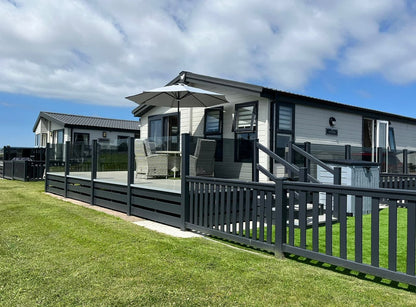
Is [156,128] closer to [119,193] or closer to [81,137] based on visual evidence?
[119,193]

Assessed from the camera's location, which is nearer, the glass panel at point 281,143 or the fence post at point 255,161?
the fence post at point 255,161

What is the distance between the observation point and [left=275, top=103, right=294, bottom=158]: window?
22.8 ft

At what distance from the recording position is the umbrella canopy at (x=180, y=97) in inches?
282

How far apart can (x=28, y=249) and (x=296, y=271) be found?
294 centimetres

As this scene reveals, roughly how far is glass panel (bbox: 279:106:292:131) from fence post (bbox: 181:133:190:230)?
2936mm

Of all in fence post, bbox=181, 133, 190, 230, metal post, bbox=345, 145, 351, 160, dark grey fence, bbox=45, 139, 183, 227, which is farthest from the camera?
metal post, bbox=345, 145, 351, 160

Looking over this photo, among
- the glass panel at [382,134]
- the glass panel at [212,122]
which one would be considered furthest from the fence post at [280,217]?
the glass panel at [382,134]

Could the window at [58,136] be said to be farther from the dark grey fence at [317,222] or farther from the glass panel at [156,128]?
the dark grey fence at [317,222]

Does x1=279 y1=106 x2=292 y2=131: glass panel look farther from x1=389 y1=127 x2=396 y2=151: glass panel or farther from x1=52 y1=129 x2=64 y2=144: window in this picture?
x1=52 y1=129 x2=64 y2=144: window

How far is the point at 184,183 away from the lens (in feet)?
15.9

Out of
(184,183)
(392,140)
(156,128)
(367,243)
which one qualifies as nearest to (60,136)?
(156,128)

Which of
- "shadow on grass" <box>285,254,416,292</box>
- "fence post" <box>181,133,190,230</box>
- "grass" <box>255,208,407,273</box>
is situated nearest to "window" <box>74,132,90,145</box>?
"fence post" <box>181,133,190,230</box>

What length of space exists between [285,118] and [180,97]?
2.56m

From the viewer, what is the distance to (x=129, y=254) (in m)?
3.48
